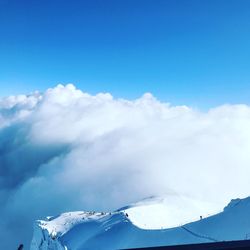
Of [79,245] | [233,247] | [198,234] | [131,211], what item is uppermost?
[131,211]

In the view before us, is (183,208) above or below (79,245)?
above

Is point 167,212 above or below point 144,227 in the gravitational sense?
above

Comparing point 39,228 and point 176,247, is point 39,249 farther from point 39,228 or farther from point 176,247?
point 176,247

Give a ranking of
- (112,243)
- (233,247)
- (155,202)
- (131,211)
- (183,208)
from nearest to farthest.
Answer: (233,247) → (112,243) → (131,211) → (183,208) → (155,202)

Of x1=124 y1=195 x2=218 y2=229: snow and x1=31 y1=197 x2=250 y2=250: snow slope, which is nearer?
x1=31 y1=197 x2=250 y2=250: snow slope

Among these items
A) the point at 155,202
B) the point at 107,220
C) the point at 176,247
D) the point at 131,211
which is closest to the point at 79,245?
the point at 107,220

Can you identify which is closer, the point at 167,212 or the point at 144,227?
the point at 144,227

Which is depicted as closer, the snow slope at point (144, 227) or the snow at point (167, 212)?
the snow slope at point (144, 227)

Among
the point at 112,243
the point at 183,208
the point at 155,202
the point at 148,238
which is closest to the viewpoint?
the point at 148,238
